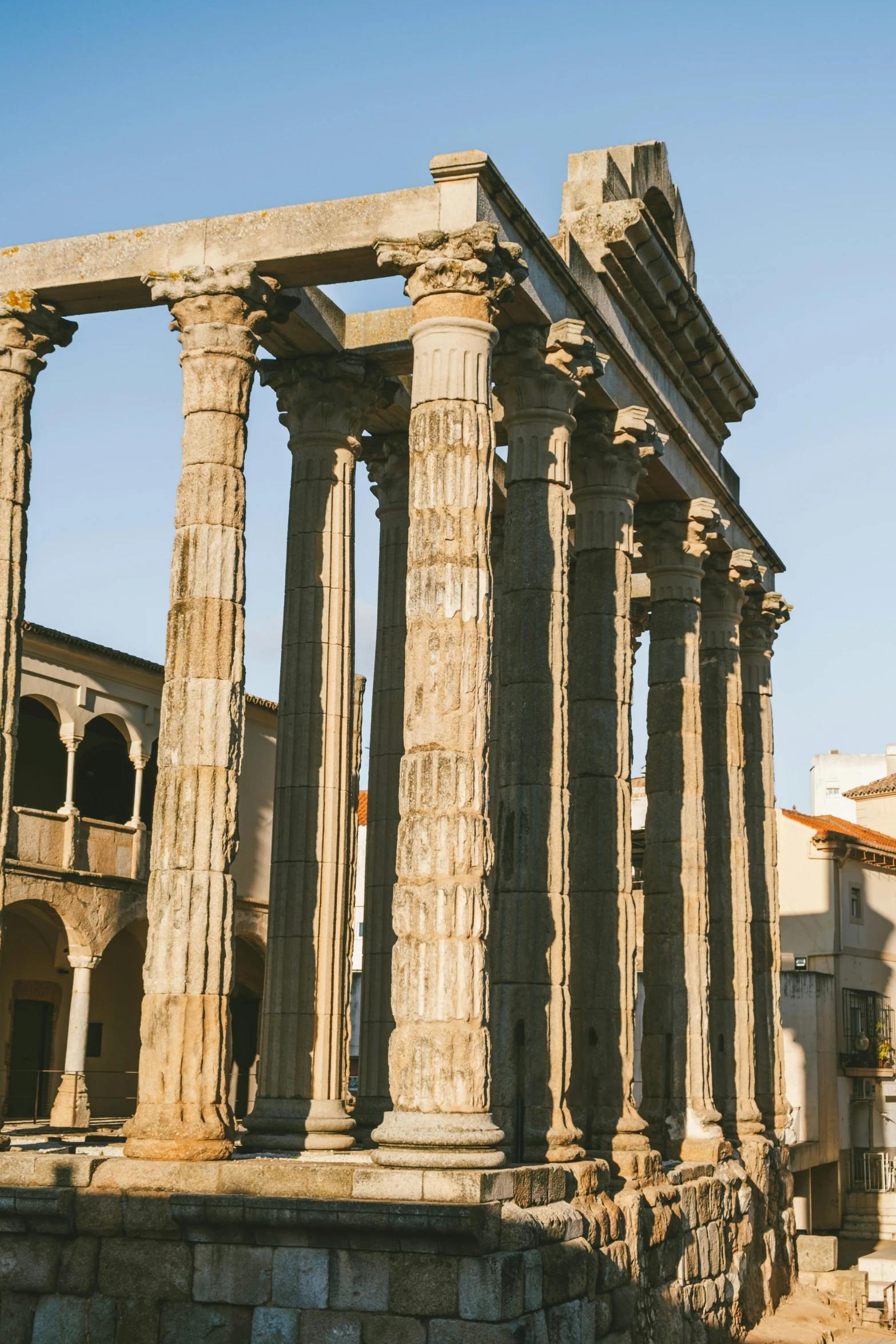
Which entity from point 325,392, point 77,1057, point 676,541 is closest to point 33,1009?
point 77,1057

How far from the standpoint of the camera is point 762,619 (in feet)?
92.3

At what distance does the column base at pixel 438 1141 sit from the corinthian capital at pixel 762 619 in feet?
49.3

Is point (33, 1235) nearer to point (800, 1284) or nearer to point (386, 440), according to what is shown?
point (386, 440)

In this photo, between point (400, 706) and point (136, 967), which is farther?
point (136, 967)

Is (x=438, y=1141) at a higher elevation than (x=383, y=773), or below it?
below

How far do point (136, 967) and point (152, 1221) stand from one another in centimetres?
1873

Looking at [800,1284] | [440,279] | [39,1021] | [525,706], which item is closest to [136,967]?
[39,1021]

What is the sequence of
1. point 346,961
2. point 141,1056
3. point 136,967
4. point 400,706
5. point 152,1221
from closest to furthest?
1. point 152,1221
2. point 141,1056
3. point 346,961
4. point 400,706
5. point 136,967

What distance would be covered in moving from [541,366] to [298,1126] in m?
8.31

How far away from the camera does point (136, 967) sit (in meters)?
32.6

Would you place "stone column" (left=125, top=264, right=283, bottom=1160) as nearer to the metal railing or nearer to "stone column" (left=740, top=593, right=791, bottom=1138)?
"stone column" (left=740, top=593, right=791, bottom=1138)

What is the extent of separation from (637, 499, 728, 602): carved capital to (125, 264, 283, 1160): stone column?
27.6 ft

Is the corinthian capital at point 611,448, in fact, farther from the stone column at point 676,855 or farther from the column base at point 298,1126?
the column base at point 298,1126

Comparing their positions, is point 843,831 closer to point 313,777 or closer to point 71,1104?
point 71,1104
